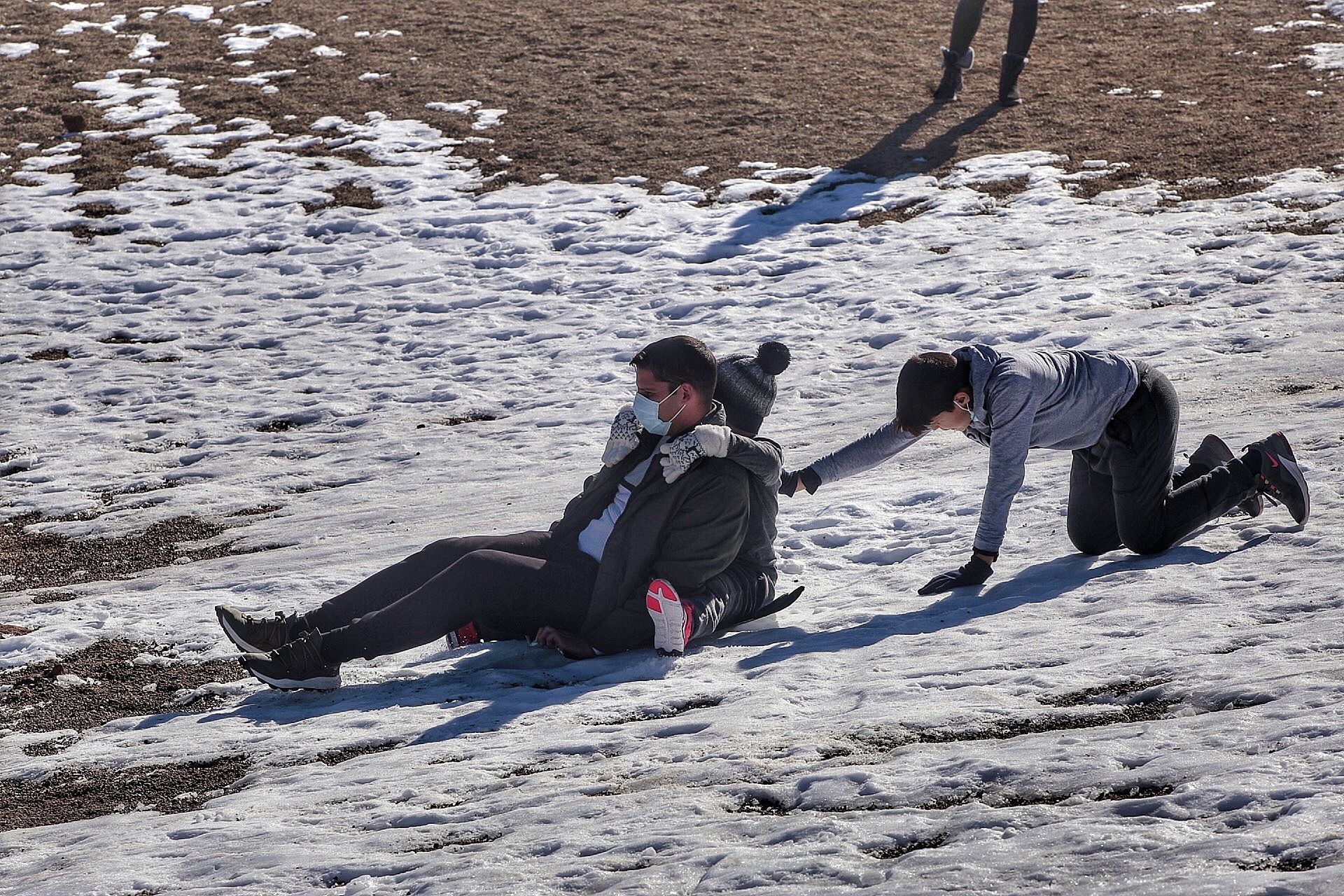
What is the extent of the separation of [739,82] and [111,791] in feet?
40.0

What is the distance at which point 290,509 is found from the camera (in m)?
7.81

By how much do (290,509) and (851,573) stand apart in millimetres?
3945

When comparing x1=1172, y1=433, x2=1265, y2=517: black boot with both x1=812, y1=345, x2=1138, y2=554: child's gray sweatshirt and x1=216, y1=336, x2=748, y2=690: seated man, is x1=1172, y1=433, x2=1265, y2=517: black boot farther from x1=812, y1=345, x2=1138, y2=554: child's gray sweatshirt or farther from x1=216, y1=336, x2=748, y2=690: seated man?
x1=216, y1=336, x2=748, y2=690: seated man

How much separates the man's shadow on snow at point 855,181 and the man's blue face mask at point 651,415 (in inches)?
260

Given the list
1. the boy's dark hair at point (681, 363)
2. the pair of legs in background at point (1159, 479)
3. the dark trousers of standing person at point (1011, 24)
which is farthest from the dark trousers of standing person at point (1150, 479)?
the dark trousers of standing person at point (1011, 24)

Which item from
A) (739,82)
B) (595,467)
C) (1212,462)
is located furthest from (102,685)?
(739,82)

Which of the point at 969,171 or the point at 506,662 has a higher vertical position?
the point at 969,171

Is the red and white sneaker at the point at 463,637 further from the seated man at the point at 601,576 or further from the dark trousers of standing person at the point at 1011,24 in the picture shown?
the dark trousers of standing person at the point at 1011,24

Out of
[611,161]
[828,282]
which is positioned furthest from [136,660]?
[611,161]

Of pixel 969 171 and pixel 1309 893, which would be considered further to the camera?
pixel 969 171

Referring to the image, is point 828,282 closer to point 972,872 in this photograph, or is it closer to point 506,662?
point 506,662

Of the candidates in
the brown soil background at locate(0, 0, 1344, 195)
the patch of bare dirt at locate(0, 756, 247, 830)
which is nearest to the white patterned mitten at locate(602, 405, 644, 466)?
the patch of bare dirt at locate(0, 756, 247, 830)

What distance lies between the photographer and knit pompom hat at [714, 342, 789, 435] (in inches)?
214

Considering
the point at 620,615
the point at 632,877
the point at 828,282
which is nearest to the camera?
the point at 632,877
